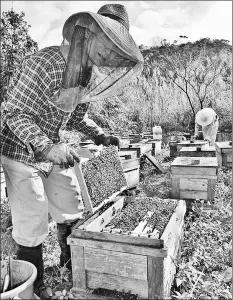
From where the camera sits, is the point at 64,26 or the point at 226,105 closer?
the point at 64,26

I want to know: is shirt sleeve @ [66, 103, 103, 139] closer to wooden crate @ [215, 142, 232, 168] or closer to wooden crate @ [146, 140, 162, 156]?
wooden crate @ [215, 142, 232, 168]

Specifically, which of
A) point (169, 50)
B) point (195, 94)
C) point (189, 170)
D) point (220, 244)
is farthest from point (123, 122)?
point (169, 50)

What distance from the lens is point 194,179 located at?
13.7 feet

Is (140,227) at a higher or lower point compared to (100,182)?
lower

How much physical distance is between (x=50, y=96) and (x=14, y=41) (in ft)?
10.2

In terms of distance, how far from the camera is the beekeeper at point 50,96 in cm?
190

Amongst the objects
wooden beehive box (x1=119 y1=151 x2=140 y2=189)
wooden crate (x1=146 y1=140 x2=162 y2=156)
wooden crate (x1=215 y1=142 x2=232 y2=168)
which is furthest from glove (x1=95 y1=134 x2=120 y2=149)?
wooden crate (x1=146 y1=140 x2=162 y2=156)

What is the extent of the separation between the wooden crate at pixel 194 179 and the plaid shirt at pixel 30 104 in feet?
8.47

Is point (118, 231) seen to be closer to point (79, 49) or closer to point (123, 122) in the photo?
point (79, 49)

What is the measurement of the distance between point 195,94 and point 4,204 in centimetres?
1672

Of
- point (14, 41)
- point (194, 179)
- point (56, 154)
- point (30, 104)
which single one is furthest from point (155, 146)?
point (56, 154)

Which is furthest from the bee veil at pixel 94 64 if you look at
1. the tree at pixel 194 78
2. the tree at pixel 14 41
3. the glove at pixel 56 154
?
the tree at pixel 194 78

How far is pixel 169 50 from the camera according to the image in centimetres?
2938

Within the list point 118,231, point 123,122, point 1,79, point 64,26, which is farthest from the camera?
point 123,122
